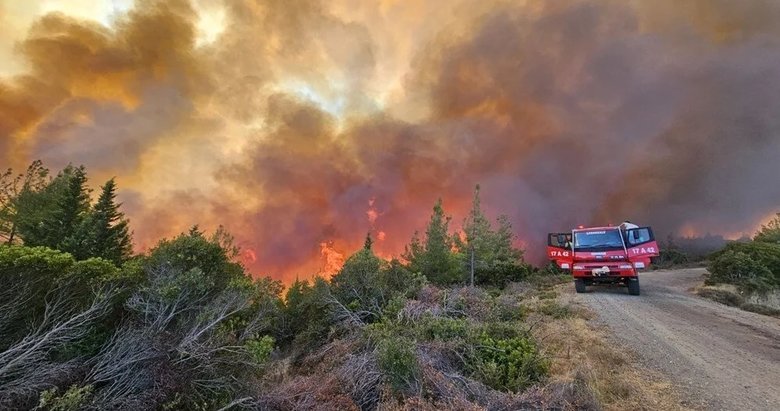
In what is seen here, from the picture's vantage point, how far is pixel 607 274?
60.5 feet

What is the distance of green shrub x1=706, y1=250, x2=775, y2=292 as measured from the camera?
73.4 feet

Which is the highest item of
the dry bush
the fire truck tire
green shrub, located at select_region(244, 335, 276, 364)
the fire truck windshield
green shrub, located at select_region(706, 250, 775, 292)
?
the fire truck windshield

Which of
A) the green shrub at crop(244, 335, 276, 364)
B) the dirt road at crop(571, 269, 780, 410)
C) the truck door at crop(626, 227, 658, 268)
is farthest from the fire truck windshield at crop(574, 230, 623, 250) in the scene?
the green shrub at crop(244, 335, 276, 364)

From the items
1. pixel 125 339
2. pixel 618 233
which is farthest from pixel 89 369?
pixel 618 233

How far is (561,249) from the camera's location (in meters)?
19.7

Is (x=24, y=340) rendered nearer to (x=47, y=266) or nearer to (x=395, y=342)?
(x=47, y=266)

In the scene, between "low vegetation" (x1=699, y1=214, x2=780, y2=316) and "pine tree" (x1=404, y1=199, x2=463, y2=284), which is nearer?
"low vegetation" (x1=699, y1=214, x2=780, y2=316)

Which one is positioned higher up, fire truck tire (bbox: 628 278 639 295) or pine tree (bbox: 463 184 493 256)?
pine tree (bbox: 463 184 493 256)

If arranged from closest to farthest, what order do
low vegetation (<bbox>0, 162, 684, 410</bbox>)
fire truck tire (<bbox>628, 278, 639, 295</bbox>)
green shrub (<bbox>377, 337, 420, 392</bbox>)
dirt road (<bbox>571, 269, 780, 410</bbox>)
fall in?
low vegetation (<bbox>0, 162, 684, 410</bbox>), green shrub (<bbox>377, 337, 420, 392</bbox>), dirt road (<bbox>571, 269, 780, 410</bbox>), fire truck tire (<bbox>628, 278, 639, 295</bbox>)

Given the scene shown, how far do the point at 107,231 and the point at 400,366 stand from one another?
47424mm

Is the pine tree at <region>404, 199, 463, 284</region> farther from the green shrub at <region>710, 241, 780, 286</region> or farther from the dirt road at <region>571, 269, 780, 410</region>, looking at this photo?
the green shrub at <region>710, 241, 780, 286</region>

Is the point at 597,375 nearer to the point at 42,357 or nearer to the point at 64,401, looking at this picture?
the point at 64,401

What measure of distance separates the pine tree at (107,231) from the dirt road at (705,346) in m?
39.9

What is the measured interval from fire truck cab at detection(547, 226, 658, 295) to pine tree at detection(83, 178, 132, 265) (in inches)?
1479
